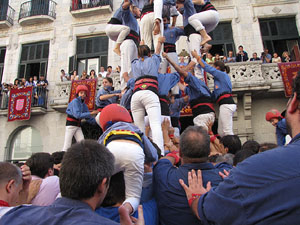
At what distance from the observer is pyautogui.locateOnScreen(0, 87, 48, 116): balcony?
44.4 ft

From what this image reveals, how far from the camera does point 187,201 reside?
1.96 meters

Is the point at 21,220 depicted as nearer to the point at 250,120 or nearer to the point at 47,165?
the point at 47,165

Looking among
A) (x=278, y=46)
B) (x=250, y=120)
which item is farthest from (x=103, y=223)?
(x=278, y=46)

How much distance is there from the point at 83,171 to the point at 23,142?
14493 millimetres

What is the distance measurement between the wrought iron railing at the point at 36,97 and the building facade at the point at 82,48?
34cm

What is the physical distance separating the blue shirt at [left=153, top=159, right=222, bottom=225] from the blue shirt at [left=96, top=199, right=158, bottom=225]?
58 mm

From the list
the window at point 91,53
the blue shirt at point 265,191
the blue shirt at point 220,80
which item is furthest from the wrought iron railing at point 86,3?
the blue shirt at point 265,191

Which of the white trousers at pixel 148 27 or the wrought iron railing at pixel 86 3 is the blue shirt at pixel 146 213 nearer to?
the white trousers at pixel 148 27

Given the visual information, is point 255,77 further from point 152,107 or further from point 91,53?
point 91,53

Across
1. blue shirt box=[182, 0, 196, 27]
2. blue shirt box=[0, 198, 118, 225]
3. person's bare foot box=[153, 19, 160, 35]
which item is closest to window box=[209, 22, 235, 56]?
blue shirt box=[182, 0, 196, 27]

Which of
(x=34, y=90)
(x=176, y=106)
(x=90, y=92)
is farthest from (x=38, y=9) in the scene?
(x=176, y=106)

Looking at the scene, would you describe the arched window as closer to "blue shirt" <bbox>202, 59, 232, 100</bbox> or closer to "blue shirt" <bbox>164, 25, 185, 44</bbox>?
"blue shirt" <bbox>164, 25, 185, 44</bbox>

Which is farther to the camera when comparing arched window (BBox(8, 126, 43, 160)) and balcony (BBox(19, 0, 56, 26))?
balcony (BBox(19, 0, 56, 26))

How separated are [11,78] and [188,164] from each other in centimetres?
1653
